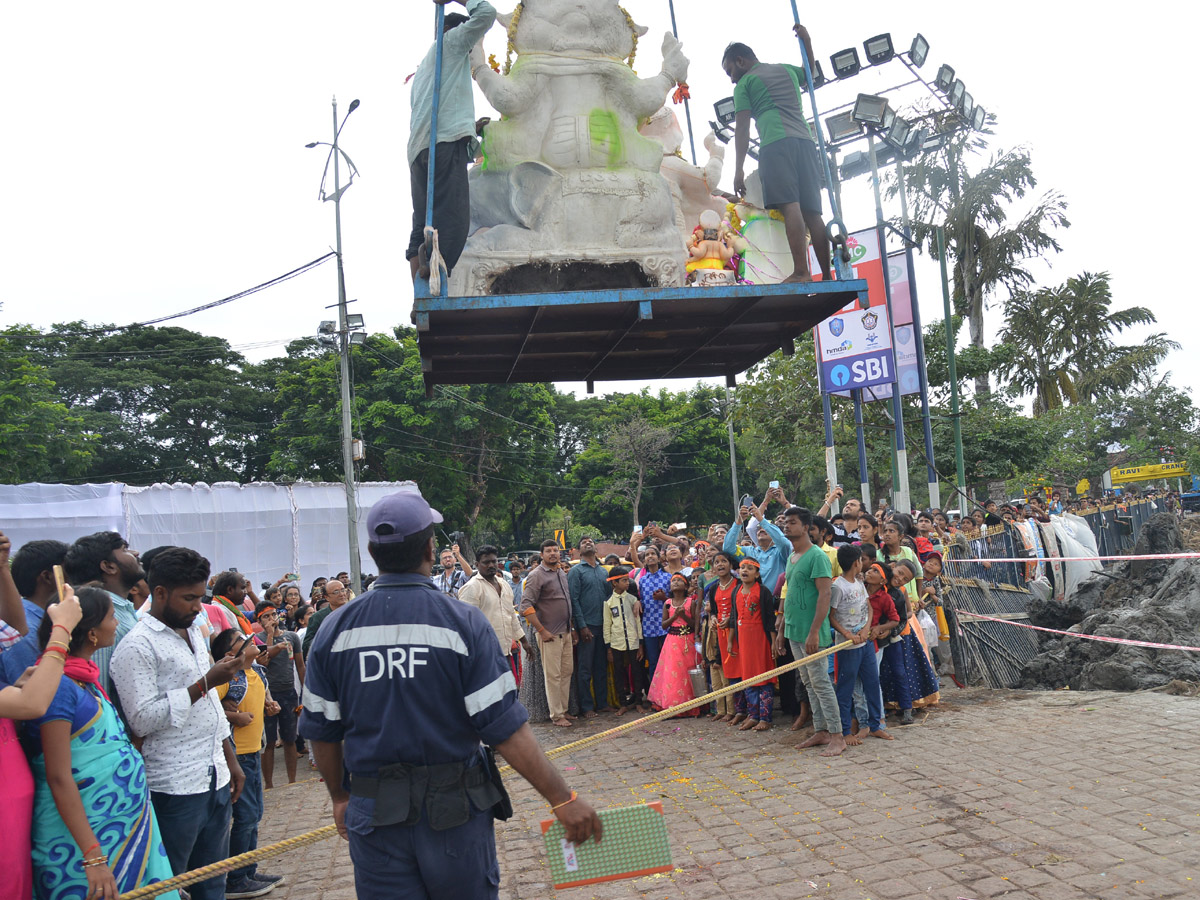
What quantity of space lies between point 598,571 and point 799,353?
14364 millimetres

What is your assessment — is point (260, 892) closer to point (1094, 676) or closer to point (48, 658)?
point (48, 658)

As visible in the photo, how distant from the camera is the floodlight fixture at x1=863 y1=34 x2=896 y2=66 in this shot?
19.1 metres

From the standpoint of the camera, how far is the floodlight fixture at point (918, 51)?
19.8 meters

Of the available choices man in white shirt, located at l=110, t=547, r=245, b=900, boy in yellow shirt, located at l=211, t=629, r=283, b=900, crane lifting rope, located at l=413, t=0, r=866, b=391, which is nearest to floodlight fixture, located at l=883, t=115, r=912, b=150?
crane lifting rope, located at l=413, t=0, r=866, b=391

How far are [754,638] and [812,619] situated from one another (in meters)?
1.28

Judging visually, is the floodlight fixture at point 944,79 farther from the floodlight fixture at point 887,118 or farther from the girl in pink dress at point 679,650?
the girl in pink dress at point 679,650

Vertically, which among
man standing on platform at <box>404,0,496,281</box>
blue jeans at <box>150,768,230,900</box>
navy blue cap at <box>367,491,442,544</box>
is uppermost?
man standing on platform at <box>404,0,496,281</box>

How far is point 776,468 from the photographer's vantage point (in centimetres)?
4581

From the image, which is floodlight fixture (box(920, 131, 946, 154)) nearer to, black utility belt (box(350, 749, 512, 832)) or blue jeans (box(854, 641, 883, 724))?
→ blue jeans (box(854, 641, 883, 724))

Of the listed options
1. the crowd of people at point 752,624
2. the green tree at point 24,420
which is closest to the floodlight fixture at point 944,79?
the crowd of people at point 752,624

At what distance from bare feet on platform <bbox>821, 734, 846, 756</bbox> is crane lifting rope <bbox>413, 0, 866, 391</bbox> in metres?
2.88

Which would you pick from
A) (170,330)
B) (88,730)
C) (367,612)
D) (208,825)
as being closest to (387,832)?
(367,612)

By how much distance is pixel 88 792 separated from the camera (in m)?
3.00

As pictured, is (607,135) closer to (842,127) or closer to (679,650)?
(679,650)
